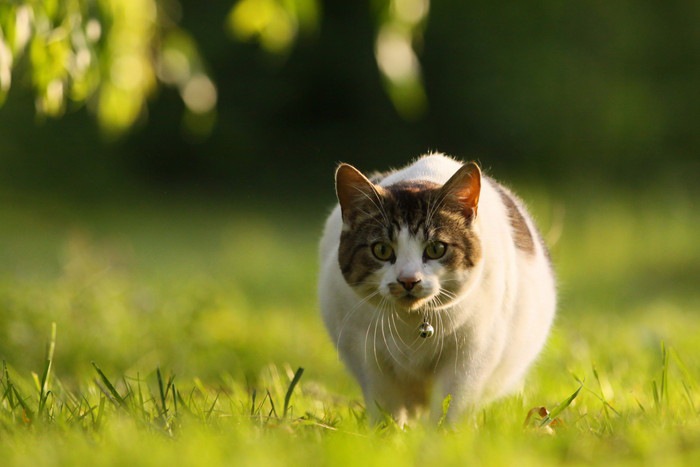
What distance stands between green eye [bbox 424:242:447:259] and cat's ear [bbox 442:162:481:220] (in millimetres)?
130

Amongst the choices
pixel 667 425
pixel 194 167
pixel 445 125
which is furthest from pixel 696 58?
pixel 667 425

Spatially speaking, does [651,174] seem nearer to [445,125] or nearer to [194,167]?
[445,125]

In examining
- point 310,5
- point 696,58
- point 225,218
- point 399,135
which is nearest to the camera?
point 310,5

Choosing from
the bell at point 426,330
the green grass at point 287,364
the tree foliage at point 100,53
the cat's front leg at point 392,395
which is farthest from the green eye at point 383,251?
the tree foliage at point 100,53

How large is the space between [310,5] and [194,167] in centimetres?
1370

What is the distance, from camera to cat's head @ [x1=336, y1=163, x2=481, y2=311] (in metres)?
2.96

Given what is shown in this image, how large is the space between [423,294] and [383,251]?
0.21 meters

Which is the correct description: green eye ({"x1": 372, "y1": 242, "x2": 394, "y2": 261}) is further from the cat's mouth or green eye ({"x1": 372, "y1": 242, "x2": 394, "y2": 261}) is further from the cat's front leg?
the cat's front leg

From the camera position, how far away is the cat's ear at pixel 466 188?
9.70 feet

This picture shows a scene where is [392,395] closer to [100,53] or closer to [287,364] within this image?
[287,364]

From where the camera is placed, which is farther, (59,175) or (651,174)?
(59,175)

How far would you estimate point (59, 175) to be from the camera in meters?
16.4

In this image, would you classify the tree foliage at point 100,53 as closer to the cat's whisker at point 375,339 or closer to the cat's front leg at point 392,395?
the cat's whisker at point 375,339

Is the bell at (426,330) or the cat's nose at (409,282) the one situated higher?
the cat's nose at (409,282)
